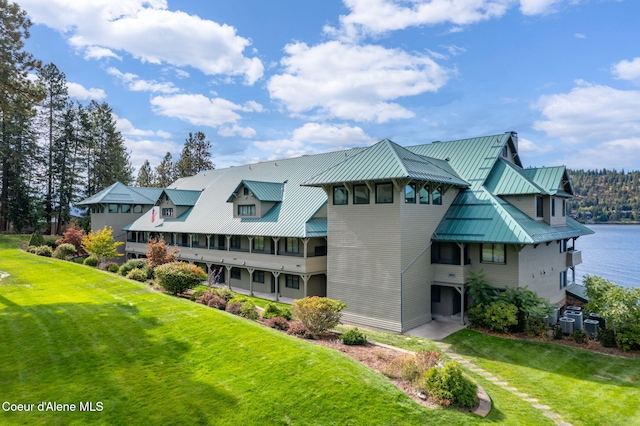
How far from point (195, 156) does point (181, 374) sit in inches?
2299

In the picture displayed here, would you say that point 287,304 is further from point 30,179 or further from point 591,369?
point 30,179

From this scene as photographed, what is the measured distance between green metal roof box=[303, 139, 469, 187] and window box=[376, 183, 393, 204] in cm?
75

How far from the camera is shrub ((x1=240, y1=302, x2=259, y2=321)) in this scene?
15.3 metres

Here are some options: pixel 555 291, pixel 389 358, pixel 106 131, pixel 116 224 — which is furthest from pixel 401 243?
pixel 106 131

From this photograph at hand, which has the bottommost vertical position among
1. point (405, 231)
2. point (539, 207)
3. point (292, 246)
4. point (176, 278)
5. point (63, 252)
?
point (176, 278)

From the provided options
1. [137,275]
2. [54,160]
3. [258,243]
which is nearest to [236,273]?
[258,243]

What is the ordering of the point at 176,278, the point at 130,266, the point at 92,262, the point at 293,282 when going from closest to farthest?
1. the point at 176,278
2. the point at 293,282
3. the point at 130,266
4. the point at 92,262

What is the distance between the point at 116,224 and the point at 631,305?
141ft

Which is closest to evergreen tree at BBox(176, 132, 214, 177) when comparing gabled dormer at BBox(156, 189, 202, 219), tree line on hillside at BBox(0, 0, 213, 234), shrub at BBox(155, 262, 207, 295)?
tree line on hillside at BBox(0, 0, 213, 234)

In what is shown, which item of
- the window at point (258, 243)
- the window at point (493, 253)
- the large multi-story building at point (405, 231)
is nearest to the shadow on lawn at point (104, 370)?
the large multi-story building at point (405, 231)

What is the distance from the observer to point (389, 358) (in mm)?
11688

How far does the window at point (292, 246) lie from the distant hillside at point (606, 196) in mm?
112263

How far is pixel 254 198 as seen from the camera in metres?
26.9

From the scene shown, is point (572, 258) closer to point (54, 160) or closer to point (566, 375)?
point (566, 375)
